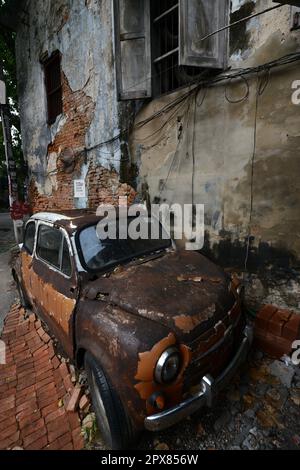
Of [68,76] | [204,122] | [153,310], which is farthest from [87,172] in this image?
[153,310]

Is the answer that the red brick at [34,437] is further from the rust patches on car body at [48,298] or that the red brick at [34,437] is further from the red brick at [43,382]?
the rust patches on car body at [48,298]

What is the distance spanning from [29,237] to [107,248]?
179 centimetres

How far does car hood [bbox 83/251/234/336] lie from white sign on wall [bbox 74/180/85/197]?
4867 millimetres

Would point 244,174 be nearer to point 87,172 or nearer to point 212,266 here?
point 212,266

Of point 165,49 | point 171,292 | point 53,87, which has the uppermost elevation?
point 53,87

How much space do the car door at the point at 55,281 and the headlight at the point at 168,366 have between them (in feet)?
3.41

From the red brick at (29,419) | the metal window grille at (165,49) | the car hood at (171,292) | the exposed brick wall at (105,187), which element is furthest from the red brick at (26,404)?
the metal window grille at (165,49)

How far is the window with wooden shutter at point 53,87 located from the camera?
7.83m

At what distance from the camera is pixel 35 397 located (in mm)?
2645

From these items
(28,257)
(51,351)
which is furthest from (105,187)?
(51,351)

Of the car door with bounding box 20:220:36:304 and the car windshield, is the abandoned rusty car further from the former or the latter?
the car door with bounding box 20:220:36:304

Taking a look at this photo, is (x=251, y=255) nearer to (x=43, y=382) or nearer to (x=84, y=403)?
(x=84, y=403)
